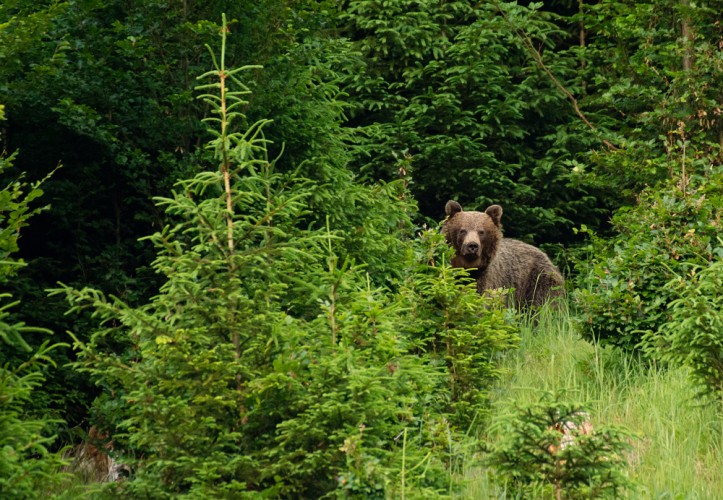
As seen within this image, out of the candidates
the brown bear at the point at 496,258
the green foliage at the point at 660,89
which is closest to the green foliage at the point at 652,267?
the green foliage at the point at 660,89

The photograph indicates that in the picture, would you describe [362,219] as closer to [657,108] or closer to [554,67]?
[657,108]

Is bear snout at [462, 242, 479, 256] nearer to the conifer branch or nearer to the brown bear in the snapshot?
the brown bear

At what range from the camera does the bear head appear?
1034 centimetres

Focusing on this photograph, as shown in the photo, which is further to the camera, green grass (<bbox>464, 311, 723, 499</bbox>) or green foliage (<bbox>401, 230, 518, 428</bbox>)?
green foliage (<bbox>401, 230, 518, 428</bbox>)

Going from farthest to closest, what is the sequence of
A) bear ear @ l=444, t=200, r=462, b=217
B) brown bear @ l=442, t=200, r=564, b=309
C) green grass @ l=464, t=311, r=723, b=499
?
bear ear @ l=444, t=200, r=462, b=217 → brown bear @ l=442, t=200, r=564, b=309 → green grass @ l=464, t=311, r=723, b=499

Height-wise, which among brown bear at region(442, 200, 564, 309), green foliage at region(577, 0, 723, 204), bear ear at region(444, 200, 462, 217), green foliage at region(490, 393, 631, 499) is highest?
green foliage at region(577, 0, 723, 204)

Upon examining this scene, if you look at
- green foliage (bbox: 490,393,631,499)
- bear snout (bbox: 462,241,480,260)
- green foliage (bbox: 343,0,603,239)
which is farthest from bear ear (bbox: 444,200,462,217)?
green foliage (bbox: 490,393,631,499)

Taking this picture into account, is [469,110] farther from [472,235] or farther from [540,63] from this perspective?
[472,235]

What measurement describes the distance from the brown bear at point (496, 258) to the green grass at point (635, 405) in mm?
1528

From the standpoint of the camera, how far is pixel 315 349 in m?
5.03

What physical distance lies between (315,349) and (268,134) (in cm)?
309

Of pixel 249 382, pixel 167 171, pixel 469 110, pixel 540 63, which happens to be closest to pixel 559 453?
pixel 249 382

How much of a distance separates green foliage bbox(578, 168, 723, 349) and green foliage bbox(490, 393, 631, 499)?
2779mm

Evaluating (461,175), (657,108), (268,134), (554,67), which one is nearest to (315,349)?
(268,134)
